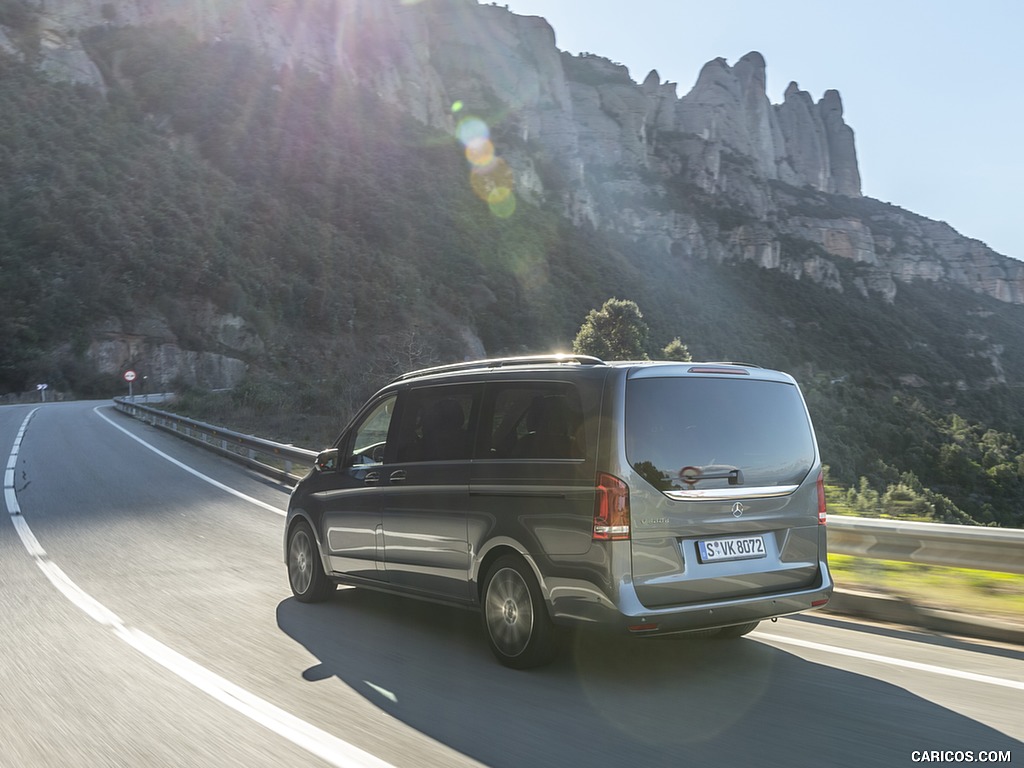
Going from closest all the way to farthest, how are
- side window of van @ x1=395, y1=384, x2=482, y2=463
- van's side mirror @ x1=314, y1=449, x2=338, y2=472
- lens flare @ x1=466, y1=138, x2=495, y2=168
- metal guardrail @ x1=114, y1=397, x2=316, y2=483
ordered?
side window of van @ x1=395, y1=384, x2=482, y2=463 → van's side mirror @ x1=314, y1=449, x2=338, y2=472 → metal guardrail @ x1=114, y1=397, x2=316, y2=483 → lens flare @ x1=466, y1=138, x2=495, y2=168

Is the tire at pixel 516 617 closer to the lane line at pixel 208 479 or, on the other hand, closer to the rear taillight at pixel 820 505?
the rear taillight at pixel 820 505

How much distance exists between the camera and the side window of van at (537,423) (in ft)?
16.2

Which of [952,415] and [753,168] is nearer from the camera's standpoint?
[952,415]

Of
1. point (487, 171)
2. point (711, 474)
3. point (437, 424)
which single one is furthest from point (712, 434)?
point (487, 171)

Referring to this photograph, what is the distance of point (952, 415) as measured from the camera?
77.2 m

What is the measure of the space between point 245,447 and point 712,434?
1632cm

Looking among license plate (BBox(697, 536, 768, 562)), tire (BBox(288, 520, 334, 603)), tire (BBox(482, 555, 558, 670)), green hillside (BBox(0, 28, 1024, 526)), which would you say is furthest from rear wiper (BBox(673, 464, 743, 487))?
green hillside (BBox(0, 28, 1024, 526))

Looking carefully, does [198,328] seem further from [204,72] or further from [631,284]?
[631,284]

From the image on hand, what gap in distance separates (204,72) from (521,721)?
102 metres

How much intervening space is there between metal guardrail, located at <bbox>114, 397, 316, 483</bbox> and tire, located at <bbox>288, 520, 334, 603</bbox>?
6205mm

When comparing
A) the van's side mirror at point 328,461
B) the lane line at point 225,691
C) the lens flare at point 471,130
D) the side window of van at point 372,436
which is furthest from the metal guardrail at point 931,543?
the lens flare at point 471,130

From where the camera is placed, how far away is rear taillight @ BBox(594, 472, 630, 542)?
181 inches

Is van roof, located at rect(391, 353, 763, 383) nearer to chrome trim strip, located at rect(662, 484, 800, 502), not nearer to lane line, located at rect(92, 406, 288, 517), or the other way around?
chrome trim strip, located at rect(662, 484, 800, 502)

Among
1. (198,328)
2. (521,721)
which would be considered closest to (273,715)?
(521,721)
